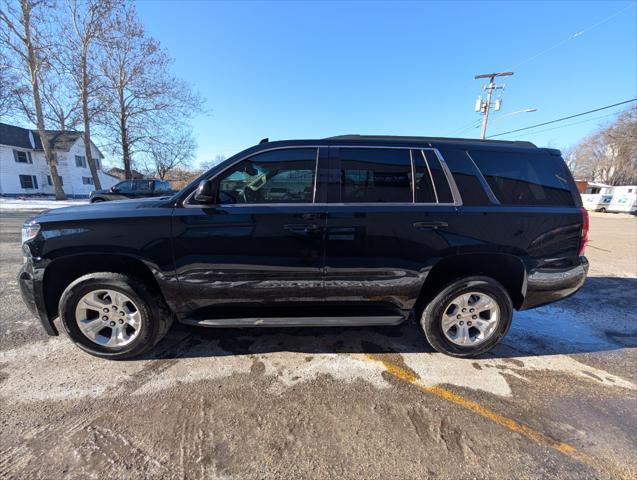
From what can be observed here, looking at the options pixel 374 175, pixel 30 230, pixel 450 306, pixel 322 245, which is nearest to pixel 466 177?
pixel 374 175

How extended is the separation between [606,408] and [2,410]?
4.51m

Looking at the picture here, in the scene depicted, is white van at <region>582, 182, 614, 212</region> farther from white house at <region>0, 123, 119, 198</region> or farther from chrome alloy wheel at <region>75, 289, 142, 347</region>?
white house at <region>0, 123, 119, 198</region>

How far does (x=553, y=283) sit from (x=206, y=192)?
11.0 ft

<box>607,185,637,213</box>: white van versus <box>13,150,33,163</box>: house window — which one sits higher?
<box>13,150,33,163</box>: house window

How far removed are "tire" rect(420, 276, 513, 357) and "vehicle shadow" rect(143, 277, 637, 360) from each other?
19 centimetres

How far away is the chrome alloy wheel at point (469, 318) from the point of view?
276 centimetres

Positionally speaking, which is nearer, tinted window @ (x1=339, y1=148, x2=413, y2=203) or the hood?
the hood

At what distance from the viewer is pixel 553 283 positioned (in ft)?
9.00

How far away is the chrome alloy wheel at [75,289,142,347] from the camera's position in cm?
258

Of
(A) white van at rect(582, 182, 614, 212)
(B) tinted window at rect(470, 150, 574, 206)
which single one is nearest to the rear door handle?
(B) tinted window at rect(470, 150, 574, 206)

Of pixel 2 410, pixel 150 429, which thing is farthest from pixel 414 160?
pixel 2 410

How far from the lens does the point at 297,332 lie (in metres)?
3.15

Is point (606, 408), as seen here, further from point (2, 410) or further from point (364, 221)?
point (2, 410)

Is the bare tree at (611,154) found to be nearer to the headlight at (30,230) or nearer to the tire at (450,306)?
the tire at (450,306)
